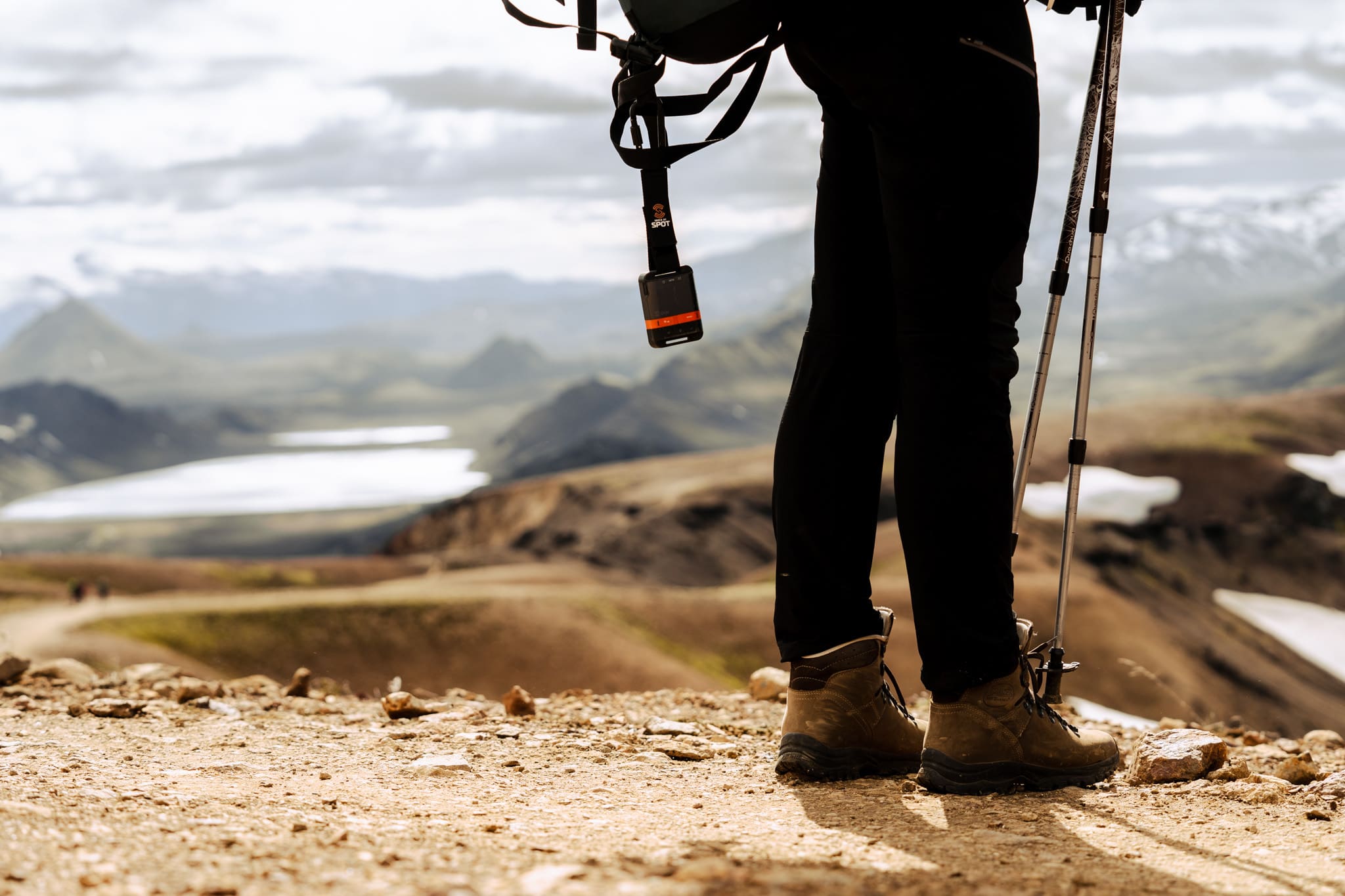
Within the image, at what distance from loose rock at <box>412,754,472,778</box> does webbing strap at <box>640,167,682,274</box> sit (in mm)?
1860

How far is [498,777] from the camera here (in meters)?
4.15

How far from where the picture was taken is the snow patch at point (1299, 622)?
68.3m

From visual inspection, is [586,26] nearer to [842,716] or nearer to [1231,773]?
[842,716]

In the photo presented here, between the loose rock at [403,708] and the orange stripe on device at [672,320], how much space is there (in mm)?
2766

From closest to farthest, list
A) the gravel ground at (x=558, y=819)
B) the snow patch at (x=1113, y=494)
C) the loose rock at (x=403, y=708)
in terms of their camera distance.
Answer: the gravel ground at (x=558, y=819)
the loose rock at (x=403, y=708)
the snow patch at (x=1113, y=494)

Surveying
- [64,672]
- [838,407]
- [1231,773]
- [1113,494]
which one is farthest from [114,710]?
[1113,494]

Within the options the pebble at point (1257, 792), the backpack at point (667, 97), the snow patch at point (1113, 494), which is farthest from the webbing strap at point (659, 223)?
the snow patch at point (1113, 494)

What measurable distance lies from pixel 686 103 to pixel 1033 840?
2306mm

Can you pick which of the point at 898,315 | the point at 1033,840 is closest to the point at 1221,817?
Result: the point at 1033,840

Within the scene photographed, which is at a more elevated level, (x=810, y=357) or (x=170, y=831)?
(x=810, y=357)

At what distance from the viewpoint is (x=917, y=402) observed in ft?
11.8

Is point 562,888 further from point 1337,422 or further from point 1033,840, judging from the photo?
point 1337,422

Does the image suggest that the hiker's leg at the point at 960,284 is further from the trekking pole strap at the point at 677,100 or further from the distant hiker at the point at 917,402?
the trekking pole strap at the point at 677,100

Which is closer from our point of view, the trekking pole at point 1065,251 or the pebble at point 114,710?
the trekking pole at point 1065,251
